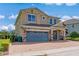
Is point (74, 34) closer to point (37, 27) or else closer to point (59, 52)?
point (59, 52)

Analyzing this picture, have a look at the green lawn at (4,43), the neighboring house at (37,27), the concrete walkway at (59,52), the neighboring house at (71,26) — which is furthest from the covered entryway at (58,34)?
the green lawn at (4,43)

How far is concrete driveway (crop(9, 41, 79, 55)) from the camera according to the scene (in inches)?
484

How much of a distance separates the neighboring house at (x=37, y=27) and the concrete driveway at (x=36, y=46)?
11cm

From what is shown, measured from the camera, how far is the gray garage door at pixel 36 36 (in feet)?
40.8

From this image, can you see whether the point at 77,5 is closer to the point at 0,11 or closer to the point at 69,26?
the point at 69,26

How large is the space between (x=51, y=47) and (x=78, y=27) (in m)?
0.73

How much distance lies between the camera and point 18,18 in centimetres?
1229

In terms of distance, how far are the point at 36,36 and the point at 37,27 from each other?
24cm

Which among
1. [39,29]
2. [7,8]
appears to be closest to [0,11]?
[7,8]

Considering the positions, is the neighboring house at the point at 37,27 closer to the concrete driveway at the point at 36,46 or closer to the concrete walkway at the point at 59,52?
the concrete driveway at the point at 36,46

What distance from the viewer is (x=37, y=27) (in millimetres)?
12375

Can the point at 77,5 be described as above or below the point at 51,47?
above

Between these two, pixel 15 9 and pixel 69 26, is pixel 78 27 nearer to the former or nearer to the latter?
pixel 69 26

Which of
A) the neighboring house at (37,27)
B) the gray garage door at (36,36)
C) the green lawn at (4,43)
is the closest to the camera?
the green lawn at (4,43)
